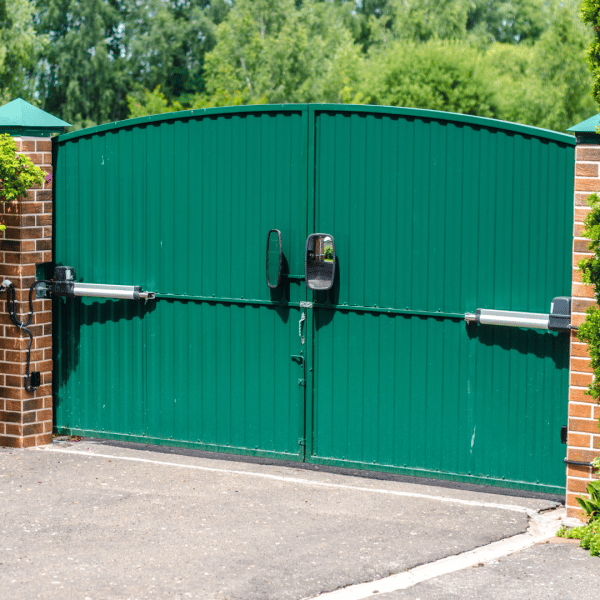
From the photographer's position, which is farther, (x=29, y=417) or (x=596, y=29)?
(x=29, y=417)

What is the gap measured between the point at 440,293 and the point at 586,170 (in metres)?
1.36

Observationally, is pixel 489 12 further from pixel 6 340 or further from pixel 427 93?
pixel 6 340

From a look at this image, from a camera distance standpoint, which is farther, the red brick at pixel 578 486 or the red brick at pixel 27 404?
the red brick at pixel 27 404

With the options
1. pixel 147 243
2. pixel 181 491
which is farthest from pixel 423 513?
pixel 147 243

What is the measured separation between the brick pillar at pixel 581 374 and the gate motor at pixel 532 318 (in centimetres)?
17

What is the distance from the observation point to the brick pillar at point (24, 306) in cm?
791

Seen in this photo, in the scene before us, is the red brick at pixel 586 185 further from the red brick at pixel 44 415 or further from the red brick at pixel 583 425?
the red brick at pixel 44 415

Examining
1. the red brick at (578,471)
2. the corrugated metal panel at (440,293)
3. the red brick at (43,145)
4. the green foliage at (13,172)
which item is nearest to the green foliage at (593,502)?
the red brick at (578,471)

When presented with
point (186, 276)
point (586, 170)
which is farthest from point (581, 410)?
point (186, 276)

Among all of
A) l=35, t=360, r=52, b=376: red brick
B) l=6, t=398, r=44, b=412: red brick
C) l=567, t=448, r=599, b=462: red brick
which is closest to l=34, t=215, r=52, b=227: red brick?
l=35, t=360, r=52, b=376: red brick

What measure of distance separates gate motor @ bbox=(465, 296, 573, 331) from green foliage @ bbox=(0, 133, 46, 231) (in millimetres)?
3483

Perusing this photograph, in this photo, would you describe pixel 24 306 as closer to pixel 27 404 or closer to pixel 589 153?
pixel 27 404

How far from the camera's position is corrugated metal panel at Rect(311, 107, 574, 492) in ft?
21.6

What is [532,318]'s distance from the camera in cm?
652
